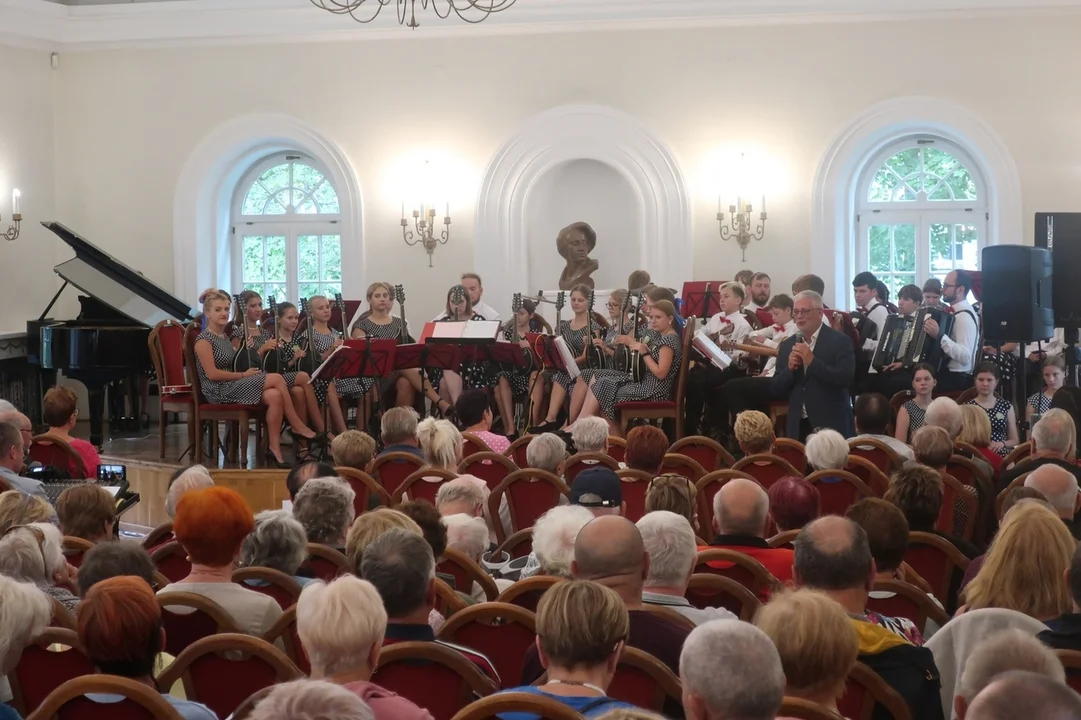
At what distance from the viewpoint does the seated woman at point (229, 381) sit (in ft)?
27.6

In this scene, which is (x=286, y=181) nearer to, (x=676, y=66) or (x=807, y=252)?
(x=676, y=66)

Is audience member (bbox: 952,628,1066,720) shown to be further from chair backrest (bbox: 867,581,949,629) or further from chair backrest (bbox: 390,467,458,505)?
chair backrest (bbox: 390,467,458,505)

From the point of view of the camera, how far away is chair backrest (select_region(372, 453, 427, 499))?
5699mm

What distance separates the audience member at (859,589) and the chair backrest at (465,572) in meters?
0.98

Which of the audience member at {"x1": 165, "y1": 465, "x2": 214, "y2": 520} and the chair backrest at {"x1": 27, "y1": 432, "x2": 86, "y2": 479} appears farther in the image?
the chair backrest at {"x1": 27, "y1": 432, "x2": 86, "y2": 479}

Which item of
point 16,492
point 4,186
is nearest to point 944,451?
point 16,492

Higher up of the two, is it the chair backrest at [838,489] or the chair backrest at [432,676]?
the chair backrest at [838,489]

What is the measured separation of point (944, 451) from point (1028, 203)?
251 inches

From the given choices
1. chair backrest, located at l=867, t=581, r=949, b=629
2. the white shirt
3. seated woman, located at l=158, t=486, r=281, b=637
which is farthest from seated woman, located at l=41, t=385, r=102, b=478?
the white shirt

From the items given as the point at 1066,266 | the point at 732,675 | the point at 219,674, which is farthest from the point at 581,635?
the point at 1066,266

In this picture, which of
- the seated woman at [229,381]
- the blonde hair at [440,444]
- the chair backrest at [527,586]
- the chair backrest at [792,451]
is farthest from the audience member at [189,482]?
the seated woman at [229,381]

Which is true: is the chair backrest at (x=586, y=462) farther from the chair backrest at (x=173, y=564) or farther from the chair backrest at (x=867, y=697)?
the chair backrest at (x=867, y=697)

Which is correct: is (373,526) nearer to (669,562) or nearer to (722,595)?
(669,562)

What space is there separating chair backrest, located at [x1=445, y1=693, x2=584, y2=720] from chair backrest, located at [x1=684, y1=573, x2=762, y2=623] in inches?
44.9
